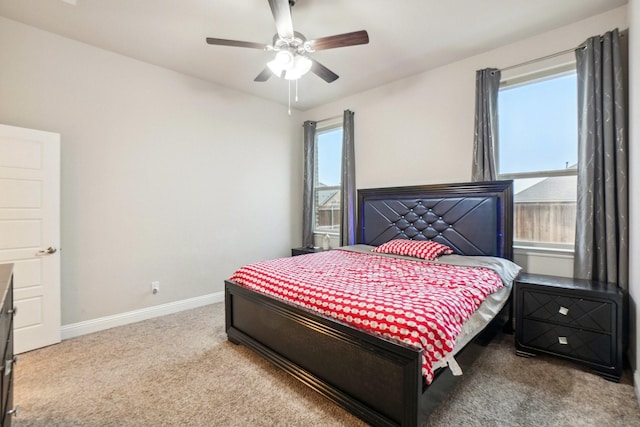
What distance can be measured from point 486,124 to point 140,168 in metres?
3.96

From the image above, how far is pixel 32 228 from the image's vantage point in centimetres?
267

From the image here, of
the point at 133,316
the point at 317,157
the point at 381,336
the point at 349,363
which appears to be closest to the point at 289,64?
the point at 381,336

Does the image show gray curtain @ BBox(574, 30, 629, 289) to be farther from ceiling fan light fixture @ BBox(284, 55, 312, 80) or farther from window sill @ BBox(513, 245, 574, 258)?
ceiling fan light fixture @ BBox(284, 55, 312, 80)

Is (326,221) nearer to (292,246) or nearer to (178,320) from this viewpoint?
(292,246)

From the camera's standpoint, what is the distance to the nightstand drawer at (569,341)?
219cm

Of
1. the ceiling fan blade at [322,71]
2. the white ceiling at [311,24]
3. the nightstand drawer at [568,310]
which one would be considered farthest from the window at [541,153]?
the ceiling fan blade at [322,71]

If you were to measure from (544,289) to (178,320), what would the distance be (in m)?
3.71

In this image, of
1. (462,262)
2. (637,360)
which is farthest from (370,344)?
(637,360)

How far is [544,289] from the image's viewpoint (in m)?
2.43

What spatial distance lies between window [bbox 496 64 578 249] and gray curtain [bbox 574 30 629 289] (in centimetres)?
21

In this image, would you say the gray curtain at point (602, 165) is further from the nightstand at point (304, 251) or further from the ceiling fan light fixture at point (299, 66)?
the nightstand at point (304, 251)

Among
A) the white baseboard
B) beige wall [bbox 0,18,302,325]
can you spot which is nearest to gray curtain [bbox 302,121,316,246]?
beige wall [bbox 0,18,302,325]

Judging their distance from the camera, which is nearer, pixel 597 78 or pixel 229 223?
pixel 597 78

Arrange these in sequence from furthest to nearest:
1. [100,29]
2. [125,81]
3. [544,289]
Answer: [125,81] < [100,29] < [544,289]
